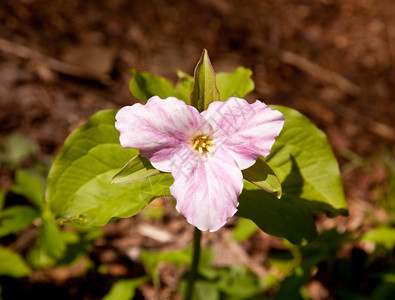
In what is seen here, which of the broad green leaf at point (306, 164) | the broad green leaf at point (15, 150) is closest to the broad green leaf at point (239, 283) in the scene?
the broad green leaf at point (306, 164)

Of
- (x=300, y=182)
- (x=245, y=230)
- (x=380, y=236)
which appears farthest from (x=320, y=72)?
(x=300, y=182)

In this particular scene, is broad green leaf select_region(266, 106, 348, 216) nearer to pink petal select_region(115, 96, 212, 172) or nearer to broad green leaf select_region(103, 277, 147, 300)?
pink petal select_region(115, 96, 212, 172)

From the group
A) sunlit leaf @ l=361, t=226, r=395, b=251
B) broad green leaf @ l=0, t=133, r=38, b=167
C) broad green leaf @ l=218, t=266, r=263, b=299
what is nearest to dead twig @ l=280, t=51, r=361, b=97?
sunlit leaf @ l=361, t=226, r=395, b=251

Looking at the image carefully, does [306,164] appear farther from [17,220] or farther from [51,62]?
[51,62]

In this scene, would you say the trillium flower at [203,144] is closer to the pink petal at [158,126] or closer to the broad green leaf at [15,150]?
the pink petal at [158,126]

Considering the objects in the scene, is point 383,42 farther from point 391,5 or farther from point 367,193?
point 367,193

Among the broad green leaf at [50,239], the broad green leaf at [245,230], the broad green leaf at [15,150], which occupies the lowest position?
the broad green leaf at [245,230]
